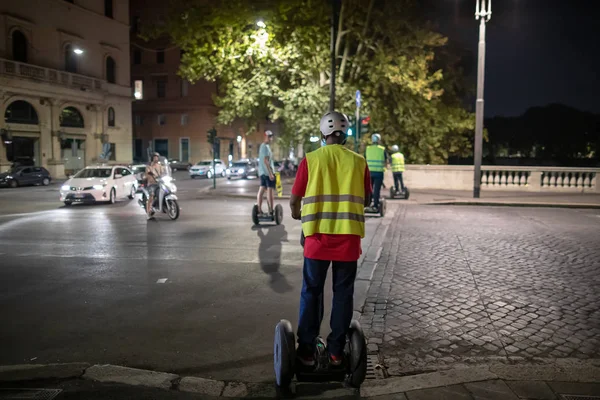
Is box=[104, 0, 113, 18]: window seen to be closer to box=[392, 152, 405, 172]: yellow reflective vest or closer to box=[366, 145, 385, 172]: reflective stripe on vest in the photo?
box=[392, 152, 405, 172]: yellow reflective vest

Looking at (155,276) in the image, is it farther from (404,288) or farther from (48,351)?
(404,288)

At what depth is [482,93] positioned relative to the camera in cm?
1889

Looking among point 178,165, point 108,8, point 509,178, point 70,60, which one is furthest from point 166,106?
point 509,178

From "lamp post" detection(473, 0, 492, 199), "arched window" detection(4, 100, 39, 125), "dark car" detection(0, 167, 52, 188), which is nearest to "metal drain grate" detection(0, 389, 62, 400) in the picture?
"lamp post" detection(473, 0, 492, 199)

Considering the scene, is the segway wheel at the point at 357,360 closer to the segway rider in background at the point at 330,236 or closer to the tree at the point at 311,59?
the segway rider in background at the point at 330,236

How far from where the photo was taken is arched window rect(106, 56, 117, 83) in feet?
151

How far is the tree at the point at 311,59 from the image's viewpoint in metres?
22.1

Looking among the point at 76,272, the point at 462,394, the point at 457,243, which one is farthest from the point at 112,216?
the point at 462,394

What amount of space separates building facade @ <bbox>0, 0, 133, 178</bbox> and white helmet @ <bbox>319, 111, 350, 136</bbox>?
3558 cm

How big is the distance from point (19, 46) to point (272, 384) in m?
40.8

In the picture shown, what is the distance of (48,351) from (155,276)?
2676mm

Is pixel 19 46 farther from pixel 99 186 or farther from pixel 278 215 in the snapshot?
pixel 278 215

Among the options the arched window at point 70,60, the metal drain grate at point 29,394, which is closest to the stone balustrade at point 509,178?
the metal drain grate at point 29,394

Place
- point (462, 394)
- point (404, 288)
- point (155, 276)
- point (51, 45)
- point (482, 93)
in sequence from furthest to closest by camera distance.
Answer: point (51, 45) < point (482, 93) < point (155, 276) < point (404, 288) < point (462, 394)
